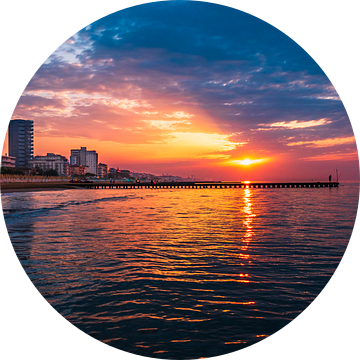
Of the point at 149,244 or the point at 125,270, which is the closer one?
the point at 125,270

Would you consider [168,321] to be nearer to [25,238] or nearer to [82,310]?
[82,310]

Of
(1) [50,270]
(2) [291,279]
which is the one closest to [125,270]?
(1) [50,270]

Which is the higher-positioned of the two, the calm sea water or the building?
the building

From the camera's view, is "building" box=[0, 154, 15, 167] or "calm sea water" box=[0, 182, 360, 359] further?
"building" box=[0, 154, 15, 167]

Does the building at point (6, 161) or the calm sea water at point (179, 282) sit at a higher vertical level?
the building at point (6, 161)

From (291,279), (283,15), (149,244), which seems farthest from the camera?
(149,244)

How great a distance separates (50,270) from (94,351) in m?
7.88

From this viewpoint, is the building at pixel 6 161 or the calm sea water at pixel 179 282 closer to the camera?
the calm sea water at pixel 179 282

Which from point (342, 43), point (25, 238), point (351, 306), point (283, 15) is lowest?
point (25, 238)

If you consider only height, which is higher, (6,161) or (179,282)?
(6,161)

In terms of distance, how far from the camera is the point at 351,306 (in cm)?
334

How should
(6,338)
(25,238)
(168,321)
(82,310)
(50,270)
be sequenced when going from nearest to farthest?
(6,338)
(168,321)
(82,310)
(50,270)
(25,238)

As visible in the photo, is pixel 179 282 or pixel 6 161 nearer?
pixel 179 282

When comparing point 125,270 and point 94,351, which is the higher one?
point 94,351
